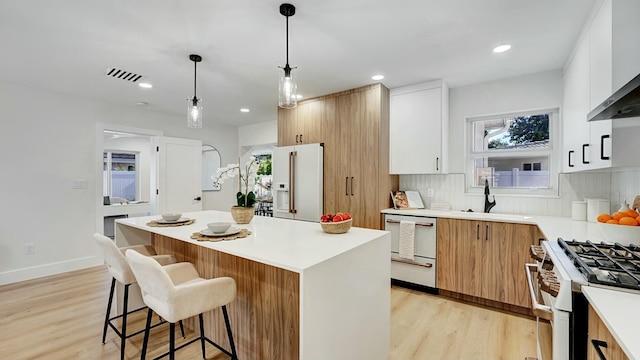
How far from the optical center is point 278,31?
2.22 meters

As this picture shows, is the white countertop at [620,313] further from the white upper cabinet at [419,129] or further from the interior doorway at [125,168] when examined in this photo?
the interior doorway at [125,168]

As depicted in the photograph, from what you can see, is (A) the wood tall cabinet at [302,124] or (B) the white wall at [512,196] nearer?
A: (B) the white wall at [512,196]

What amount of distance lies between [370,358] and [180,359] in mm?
1336

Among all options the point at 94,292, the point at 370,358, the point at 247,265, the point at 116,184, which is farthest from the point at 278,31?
the point at 116,184

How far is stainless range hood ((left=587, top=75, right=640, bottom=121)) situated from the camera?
3.46 feet

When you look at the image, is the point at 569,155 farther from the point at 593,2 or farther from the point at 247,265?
the point at 247,265

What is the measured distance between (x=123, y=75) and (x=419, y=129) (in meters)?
3.46

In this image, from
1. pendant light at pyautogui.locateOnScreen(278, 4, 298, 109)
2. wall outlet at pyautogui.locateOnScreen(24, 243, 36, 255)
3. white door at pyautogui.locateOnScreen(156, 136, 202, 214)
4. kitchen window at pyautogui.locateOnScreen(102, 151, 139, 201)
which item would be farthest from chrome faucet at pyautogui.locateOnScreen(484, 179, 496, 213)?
kitchen window at pyautogui.locateOnScreen(102, 151, 139, 201)

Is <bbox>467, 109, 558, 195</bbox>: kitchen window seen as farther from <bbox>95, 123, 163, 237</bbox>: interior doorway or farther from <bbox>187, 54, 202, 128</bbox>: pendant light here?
<bbox>95, 123, 163, 237</bbox>: interior doorway

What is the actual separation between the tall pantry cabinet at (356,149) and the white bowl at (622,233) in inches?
79.9

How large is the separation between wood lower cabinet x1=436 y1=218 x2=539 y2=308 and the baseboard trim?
475cm

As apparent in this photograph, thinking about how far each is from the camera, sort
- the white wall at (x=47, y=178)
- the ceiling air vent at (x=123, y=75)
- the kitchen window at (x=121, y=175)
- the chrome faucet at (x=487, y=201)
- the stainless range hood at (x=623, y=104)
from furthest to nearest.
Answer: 1. the kitchen window at (x=121, y=175)
2. the white wall at (x=47, y=178)
3. the chrome faucet at (x=487, y=201)
4. the ceiling air vent at (x=123, y=75)
5. the stainless range hood at (x=623, y=104)

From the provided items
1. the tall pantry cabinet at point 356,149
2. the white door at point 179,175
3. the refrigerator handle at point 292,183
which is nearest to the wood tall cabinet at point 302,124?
the tall pantry cabinet at point 356,149

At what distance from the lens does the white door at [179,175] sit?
4.88 metres
